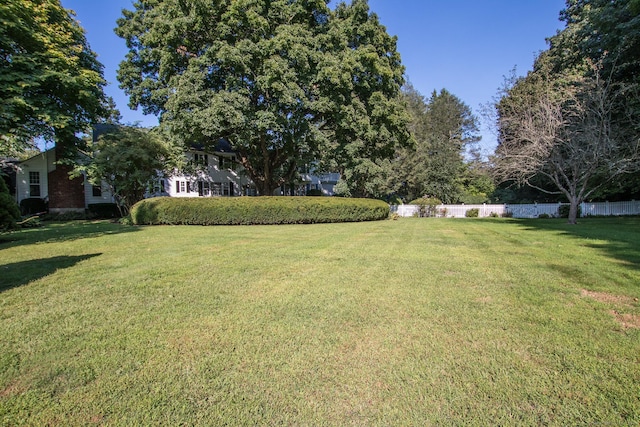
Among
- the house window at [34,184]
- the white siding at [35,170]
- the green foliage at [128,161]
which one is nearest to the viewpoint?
the green foliage at [128,161]

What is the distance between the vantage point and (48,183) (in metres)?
23.2

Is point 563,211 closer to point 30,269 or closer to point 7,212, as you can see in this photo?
point 30,269

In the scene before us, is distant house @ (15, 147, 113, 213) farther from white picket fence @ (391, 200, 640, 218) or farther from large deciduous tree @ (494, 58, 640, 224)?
large deciduous tree @ (494, 58, 640, 224)

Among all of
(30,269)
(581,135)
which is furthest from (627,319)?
(581,135)

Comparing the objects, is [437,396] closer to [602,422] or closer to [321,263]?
[602,422]

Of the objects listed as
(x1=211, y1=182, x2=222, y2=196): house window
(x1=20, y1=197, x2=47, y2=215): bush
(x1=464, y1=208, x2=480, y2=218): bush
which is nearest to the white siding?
(x1=20, y1=197, x2=47, y2=215): bush

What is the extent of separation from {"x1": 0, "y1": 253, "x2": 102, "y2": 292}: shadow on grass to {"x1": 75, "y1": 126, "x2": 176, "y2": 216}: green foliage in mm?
11822

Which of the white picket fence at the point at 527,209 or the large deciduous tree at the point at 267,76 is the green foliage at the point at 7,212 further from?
the white picket fence at the point at 527,209

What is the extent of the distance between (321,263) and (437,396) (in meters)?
4.03

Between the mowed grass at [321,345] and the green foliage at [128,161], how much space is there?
1291 cm

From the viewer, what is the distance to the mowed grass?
2059mm

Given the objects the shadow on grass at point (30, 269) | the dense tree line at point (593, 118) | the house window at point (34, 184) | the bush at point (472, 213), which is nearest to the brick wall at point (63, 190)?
the house window at point (34, 184)

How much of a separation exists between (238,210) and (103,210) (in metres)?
13.7

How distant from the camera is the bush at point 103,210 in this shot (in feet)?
76.2
